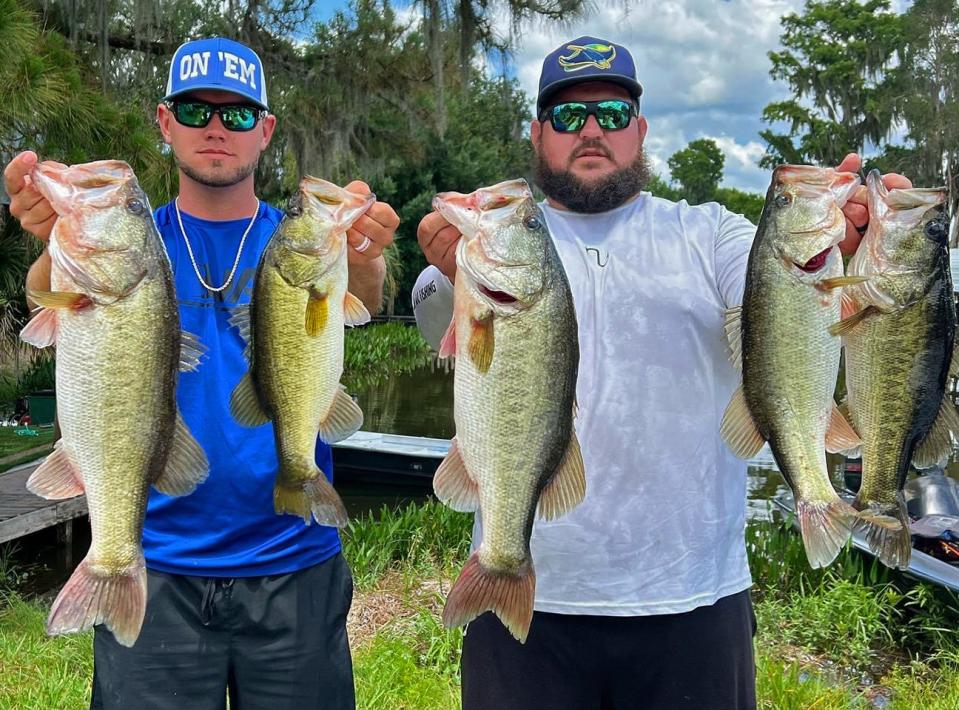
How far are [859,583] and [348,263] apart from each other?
17.0 feet

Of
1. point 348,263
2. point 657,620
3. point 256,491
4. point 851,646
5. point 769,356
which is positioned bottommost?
point 851,646

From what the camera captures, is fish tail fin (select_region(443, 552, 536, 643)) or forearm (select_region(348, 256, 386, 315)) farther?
forearm (select_region(348, 256, 386, 315))

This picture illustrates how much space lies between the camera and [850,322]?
7.51 ft

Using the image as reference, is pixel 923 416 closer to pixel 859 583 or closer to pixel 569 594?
pixel 569 594

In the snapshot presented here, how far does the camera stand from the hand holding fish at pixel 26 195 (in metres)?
2.25

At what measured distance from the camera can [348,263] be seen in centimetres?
255

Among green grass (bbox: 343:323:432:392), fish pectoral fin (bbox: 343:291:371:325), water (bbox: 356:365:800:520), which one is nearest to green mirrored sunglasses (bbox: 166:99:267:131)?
fish pectoral fin (bbox: 343:291:371:325)

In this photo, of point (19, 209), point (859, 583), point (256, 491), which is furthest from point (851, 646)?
point (19, 209)

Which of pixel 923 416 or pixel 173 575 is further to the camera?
pixel 173 575

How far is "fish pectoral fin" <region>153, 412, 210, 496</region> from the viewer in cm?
233

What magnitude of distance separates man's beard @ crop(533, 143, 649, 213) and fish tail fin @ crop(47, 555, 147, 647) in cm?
171

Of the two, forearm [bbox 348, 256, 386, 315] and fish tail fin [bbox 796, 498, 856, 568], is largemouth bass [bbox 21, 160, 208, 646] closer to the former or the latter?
forearm [bbox 348, 256, 386, 315]

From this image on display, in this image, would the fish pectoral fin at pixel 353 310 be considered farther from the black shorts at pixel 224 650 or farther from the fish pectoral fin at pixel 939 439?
the fish pectoral fin at pixel 939 439

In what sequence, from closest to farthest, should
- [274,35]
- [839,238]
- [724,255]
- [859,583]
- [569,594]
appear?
[839,238]
[569,594]
[724,255]
[859,583]
[274,35]
